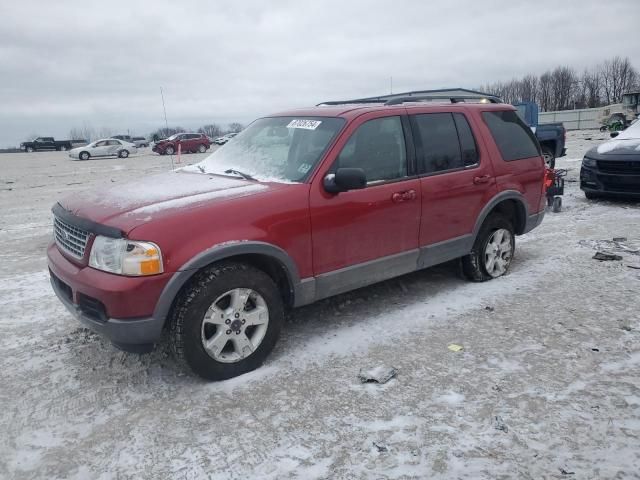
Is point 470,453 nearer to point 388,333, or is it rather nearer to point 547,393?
point 547,393

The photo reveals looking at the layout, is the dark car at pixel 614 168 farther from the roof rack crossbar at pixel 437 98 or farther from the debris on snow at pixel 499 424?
the debris on snow at pixel 499 424

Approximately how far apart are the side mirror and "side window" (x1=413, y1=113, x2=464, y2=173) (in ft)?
3.18

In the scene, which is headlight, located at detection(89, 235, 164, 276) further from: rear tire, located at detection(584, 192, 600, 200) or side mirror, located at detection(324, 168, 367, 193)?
rear tire, located at detection(584, 192, 600, 200)

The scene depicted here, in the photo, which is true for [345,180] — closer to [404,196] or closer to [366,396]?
[404,196]

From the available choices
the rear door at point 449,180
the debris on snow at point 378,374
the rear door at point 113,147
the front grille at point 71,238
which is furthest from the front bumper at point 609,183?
the rear door at point 113,147

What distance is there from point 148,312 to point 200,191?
101 centimetres

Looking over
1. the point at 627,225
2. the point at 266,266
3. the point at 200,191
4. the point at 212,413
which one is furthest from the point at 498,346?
the point at 627,225

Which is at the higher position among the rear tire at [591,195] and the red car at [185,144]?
the red car at [185,144]

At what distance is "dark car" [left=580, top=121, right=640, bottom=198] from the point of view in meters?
8.48

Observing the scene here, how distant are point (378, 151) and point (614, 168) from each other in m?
6.64

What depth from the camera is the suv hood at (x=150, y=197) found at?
10.6 ft

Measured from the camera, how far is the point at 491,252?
5316mm

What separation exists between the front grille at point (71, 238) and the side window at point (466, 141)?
136 inches

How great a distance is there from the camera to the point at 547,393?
3160 millimetres
